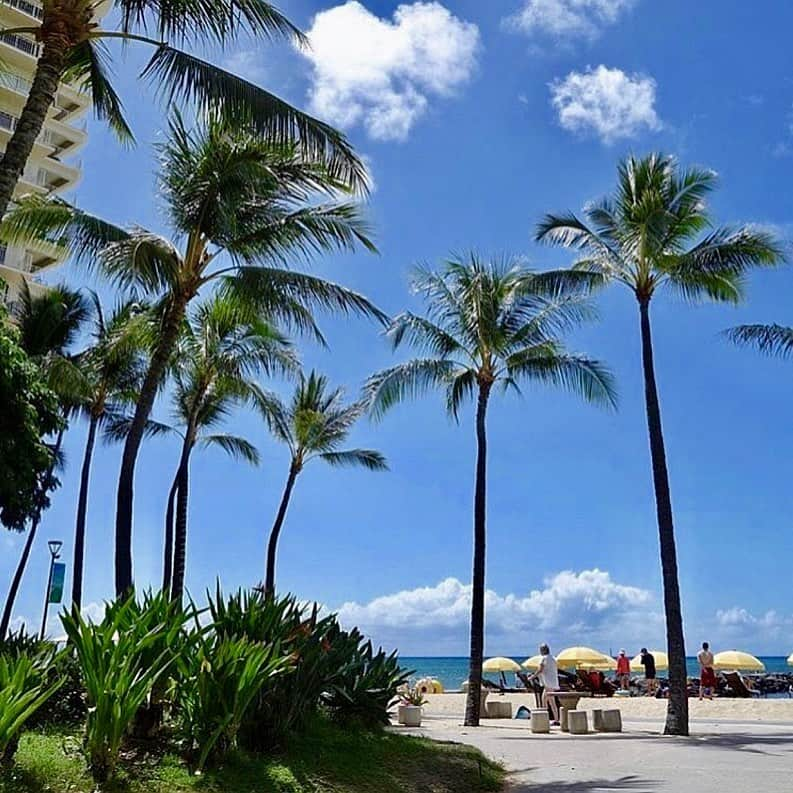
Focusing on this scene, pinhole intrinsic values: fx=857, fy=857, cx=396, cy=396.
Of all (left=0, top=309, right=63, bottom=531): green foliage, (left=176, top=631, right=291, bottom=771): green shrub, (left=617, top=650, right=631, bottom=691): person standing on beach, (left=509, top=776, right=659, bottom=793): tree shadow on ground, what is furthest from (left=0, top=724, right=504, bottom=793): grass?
(left=617, top=650, right=631, bottom=691): person standing on beach

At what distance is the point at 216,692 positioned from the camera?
7203 mm

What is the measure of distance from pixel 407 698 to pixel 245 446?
1522 cm

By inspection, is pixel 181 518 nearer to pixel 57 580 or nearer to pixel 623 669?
pixel 57 580

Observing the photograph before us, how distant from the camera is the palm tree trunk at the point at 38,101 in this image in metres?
10.4

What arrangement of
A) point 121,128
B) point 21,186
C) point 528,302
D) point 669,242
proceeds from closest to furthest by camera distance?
point 121,128 < point 669,242 < point 528,302 < point 21,186

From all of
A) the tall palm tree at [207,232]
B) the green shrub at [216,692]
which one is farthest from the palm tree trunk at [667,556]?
the green shrub at [216,692]

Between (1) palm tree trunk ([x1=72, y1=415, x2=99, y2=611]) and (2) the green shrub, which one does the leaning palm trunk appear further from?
(2) the green shrub

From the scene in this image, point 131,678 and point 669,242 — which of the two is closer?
point 131,678

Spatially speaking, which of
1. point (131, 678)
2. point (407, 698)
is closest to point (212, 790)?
point (131, 678)

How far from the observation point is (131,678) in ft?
21.6

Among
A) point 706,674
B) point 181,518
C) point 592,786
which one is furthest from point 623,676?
point 592,786

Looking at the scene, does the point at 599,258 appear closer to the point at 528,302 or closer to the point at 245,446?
the point at 528,302

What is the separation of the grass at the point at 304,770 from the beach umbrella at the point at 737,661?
114ft

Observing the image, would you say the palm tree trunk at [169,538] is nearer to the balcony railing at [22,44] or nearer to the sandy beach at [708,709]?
the sandy beach at [708,709]
